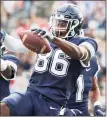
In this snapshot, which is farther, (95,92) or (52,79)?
(95,92)

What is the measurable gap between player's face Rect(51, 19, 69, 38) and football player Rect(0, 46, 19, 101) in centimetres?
50

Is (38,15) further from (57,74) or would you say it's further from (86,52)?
(86,52)

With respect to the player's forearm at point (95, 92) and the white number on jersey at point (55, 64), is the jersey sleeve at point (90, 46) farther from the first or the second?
the player's forearm at point (95, 92)

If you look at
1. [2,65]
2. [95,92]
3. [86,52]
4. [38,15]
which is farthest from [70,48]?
[38,15]

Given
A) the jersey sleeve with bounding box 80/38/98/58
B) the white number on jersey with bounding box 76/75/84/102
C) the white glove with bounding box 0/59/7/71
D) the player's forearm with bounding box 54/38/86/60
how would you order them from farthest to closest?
the white number on jersey with bounding box 76/75/84/102
the jersey sleeve with bounding box 80/38/98/58
the white glove with bounding box 0/59/7/71
the player's forearm with bounding box 54/38/86/60

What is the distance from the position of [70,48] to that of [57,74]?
1.51 feet

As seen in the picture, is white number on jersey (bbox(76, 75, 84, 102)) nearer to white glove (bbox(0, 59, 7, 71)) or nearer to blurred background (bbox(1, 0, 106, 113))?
white glove (bbox(0, 59, 7, 71))

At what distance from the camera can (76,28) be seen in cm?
499

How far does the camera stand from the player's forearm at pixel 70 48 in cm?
418

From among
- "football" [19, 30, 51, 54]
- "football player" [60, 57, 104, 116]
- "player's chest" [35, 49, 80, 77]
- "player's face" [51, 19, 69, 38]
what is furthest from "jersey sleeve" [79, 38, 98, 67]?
"football player" [60, 57, 104, 116]

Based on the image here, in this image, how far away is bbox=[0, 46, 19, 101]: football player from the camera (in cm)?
446

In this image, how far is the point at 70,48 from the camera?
4.26 meters

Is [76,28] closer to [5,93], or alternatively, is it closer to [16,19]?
[5,93]

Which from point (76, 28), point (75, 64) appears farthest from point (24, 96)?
point (76, 28)
